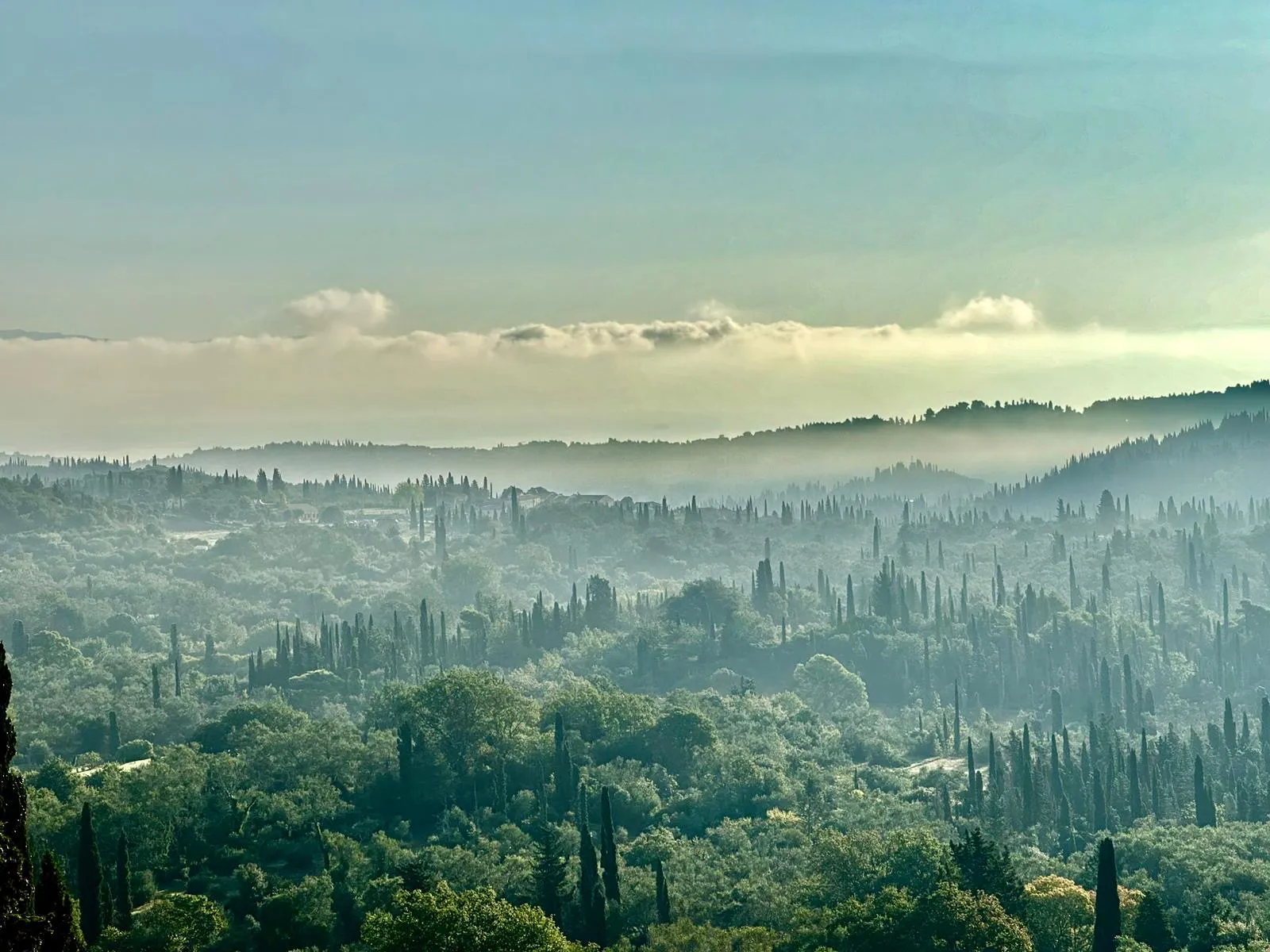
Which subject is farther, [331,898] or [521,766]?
[521,766]

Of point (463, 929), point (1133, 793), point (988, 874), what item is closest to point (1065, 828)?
point (1133, 793)

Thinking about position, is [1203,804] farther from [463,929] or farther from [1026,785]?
[463,929]

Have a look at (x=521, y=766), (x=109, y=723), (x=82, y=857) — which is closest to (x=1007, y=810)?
(x=521, y=766)

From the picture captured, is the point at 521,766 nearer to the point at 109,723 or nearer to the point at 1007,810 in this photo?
the point at 1007,810

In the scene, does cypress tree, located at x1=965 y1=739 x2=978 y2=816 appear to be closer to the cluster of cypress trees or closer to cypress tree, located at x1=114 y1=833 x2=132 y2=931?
cypress tree, located at x1=114 y1=833 x2=132 y2=931

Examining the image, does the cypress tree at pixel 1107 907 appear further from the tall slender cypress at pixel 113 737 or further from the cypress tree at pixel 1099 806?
the tall slender cypress at pixel 113 737
